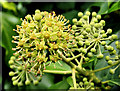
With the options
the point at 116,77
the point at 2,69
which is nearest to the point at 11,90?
the point at 2,69

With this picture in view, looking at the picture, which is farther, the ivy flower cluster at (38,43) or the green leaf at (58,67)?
the green leaf at (58,67)

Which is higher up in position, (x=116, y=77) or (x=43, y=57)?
(x=43, y=57)

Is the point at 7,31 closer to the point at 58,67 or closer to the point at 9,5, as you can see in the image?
the point at 9,5

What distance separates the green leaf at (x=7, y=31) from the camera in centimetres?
194

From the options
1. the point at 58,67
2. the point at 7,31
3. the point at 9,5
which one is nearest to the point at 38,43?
the point at 58,67

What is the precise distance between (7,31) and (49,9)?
52 cm

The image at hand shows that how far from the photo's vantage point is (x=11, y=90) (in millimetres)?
2158

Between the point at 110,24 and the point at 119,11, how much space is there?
12 centimetres

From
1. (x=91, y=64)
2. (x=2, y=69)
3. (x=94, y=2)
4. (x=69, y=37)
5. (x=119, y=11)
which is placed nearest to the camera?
(x=69, y=37)

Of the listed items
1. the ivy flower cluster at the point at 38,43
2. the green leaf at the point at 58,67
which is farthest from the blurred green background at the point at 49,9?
the ivy flower cluster at the point at 38,43

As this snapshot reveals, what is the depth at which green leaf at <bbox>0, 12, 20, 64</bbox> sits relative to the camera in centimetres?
194

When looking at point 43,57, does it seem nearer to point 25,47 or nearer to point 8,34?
point 25,47

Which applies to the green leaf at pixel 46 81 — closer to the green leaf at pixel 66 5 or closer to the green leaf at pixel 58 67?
the green leaf at pixel 58 67

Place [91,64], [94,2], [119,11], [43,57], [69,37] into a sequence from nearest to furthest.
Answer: [43,57] → [69,37] → [91,64] → [119,11] → [94,2]
